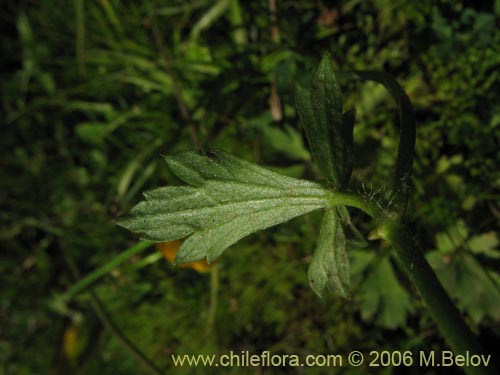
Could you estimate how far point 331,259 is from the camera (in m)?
1.24

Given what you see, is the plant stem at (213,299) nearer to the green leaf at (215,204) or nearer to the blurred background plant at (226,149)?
the blurred background plant at (226,149)

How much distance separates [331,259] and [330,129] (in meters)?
0.32

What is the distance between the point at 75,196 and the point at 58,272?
450 mm

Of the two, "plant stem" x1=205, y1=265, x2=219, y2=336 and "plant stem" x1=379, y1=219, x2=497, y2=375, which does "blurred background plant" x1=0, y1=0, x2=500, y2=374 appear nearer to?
"plant stem" x1=205, y1=265, x2=219, y2=336

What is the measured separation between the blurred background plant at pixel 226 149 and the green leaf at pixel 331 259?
1.00 feet

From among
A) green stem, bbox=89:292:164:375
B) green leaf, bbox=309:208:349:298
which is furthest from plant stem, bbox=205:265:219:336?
green leaf, bbox=309:208:349:298

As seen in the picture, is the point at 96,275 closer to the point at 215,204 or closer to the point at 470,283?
the point at 215,204

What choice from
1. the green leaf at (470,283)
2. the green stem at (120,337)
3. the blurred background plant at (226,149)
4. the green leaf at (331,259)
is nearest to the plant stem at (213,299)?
the blurred background plant at (226,149)

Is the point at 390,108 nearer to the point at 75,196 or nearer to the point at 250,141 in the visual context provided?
the point at 250,141

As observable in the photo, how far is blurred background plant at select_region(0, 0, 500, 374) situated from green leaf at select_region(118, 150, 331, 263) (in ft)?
1.13

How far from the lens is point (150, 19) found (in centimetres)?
245

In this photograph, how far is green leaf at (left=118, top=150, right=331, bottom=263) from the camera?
50.7 inches

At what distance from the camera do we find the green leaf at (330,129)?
1234 millimetres

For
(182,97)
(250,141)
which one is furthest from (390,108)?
(182,97)
